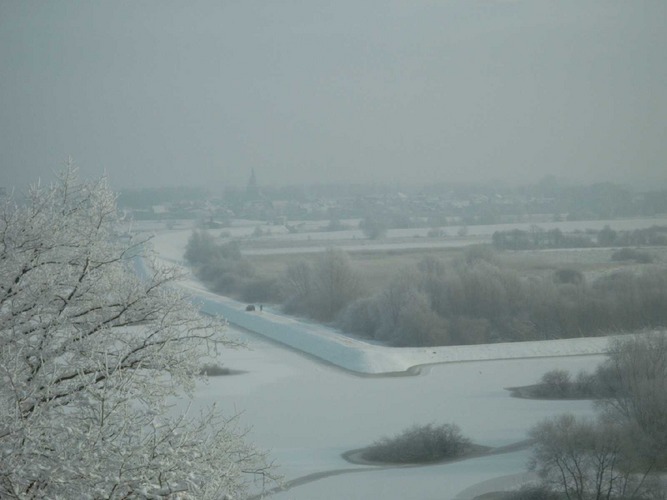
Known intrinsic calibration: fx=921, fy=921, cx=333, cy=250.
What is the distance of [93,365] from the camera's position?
5102 mm

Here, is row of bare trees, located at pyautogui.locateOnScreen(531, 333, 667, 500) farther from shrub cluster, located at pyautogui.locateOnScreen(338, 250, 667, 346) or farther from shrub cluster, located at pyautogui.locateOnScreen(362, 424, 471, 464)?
shrub cluster, located at pyautogui.locateOnScreen(338, 250, 667, 346)

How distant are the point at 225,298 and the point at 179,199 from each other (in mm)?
66079

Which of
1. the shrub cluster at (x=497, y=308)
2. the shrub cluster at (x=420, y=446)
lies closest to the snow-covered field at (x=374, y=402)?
the shrub cluster at (x=420, y=446)

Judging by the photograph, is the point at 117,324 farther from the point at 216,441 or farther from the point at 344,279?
the point at 344,279

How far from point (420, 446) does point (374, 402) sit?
4.26 meters

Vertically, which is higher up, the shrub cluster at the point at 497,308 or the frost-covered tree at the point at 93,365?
the frost-covered tree at the point at 93,365

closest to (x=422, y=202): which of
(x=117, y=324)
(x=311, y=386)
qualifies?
(x=311, y=386)

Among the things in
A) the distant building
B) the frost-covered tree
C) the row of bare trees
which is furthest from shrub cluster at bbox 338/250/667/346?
the distant building

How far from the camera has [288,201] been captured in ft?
393

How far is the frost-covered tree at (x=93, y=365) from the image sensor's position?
431 cm

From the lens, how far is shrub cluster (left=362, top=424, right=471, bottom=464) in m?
13.5

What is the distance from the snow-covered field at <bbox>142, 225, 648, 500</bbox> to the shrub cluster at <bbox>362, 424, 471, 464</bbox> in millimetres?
397

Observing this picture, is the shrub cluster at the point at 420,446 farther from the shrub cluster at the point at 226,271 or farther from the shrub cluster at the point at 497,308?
the shrub cluster at the point at 226,271

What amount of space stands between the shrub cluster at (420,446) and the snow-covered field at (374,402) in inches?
15.6
